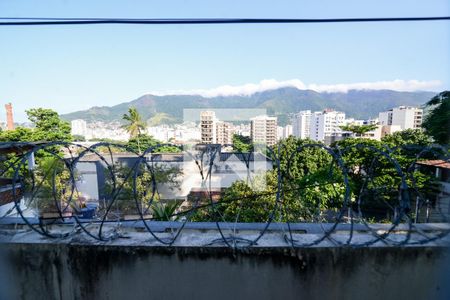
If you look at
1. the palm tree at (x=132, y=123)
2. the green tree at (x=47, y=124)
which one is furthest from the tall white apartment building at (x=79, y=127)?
the green tree at (x=47, y=124)

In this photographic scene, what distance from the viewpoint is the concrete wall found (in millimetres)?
1268

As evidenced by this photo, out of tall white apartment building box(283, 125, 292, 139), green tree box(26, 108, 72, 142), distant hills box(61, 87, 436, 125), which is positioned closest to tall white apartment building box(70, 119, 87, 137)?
distant hills box(61, 87, 436, 125)

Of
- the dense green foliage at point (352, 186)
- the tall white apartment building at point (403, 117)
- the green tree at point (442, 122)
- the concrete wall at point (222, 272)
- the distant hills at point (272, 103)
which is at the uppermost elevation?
the distant hills at point (272, 103)

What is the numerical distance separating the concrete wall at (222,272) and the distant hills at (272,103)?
36.1 meters

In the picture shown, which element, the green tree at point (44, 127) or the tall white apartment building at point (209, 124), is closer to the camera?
the green tree at point (44, 127)

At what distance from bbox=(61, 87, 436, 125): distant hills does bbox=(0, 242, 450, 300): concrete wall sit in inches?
1422

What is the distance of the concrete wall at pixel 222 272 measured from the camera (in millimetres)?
1268

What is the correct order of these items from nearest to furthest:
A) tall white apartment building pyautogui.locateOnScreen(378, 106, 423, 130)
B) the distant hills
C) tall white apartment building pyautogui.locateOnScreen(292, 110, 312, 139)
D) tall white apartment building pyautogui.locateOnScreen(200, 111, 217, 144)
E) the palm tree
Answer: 1. tall white apartment building pyautogui.locateOnScreen(200, 111, 217, 144)
2. tall white apartment building pyautogui.locateOnScreen(378, 106, 423, 130)
3. the palm tree
4. tall white apartment building pyautogui.locateOnScreen(292, 110, 312, 139)
5. the distant hills

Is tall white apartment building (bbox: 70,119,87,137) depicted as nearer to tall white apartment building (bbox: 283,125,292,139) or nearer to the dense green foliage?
tall white apartment building (bbox: 283,125,292,139)

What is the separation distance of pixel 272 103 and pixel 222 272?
149 ft

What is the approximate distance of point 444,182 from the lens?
165cm

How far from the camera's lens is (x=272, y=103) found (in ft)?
146

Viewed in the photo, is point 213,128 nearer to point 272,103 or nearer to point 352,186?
point 352,186

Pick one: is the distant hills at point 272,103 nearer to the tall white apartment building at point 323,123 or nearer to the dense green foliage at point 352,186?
the tall white apartment building at point 323,123
